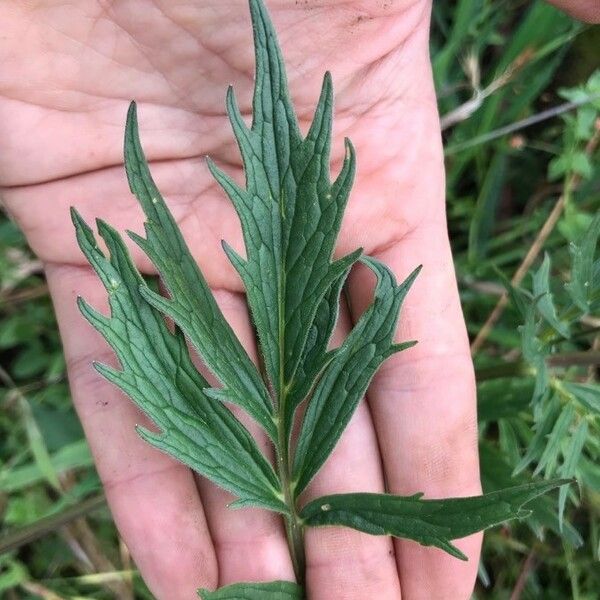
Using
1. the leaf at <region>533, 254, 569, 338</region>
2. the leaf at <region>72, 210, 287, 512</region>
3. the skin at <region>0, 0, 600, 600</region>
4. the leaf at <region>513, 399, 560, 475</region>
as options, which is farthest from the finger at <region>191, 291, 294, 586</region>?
the leaf at <region>533, 254, 569, 338</region>

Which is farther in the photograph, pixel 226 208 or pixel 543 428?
pixel 226 208

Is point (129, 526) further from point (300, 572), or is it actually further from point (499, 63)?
point (499, 63)

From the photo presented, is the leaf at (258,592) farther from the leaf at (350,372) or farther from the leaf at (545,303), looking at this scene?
the leaf at (545,303)

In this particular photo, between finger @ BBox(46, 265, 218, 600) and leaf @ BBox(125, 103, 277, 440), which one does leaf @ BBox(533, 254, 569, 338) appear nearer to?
leaf @ BBox(125, 103, 277, 440)

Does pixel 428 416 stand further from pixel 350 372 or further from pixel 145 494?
pixel 145 494

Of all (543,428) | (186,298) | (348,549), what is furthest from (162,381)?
(543,428)

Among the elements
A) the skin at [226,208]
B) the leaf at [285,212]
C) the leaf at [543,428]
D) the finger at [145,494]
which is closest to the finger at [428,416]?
the skin at [226,208]

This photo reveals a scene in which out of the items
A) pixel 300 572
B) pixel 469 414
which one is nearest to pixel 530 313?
pixel 469 414
